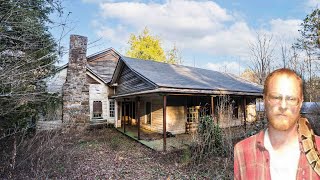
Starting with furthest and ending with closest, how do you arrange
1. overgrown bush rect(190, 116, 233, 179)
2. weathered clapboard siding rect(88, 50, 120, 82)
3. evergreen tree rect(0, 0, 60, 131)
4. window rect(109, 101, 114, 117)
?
weathered clapboard siding rect(88, 50, 120, 82), window rect(109, 101, 114, 117), overgrown bush rect(190, 116, 233, 179), evergreen tree rect(0, 0, 60, 131)

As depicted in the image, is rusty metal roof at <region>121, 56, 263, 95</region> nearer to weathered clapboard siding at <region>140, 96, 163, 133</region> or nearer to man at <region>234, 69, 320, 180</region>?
weathered clapboard siding at <region>140, 96, 163, 133</region>

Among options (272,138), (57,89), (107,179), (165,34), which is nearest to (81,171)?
(107,179)

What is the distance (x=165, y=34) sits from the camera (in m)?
31.3

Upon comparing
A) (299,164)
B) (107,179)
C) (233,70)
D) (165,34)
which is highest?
(165,34)

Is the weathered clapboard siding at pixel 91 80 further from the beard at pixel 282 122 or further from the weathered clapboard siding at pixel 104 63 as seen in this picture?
the beard at pixel 282 122

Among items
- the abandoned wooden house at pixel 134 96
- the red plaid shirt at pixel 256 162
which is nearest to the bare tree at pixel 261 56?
the abandoned wooden house at pixel 134 96

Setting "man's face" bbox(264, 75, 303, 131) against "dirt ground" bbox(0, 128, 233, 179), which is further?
"dirt ground" bbox(0, 128, 233, 179)

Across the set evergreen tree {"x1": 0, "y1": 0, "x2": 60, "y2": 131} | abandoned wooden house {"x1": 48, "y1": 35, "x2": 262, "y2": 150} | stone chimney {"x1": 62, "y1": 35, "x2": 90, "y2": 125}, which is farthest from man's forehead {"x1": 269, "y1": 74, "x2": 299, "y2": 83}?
stone chimney {"x1": 62, "y1": 35, "x2": 90, "y2": 125}

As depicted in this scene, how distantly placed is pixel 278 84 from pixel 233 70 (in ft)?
137

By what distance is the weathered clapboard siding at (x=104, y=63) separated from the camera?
18.5 metres

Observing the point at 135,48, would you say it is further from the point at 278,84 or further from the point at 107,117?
the point at 278,84

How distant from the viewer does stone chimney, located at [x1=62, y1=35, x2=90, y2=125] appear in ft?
48.8

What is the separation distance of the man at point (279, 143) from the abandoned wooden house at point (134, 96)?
10.1m

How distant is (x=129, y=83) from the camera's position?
14055mm
